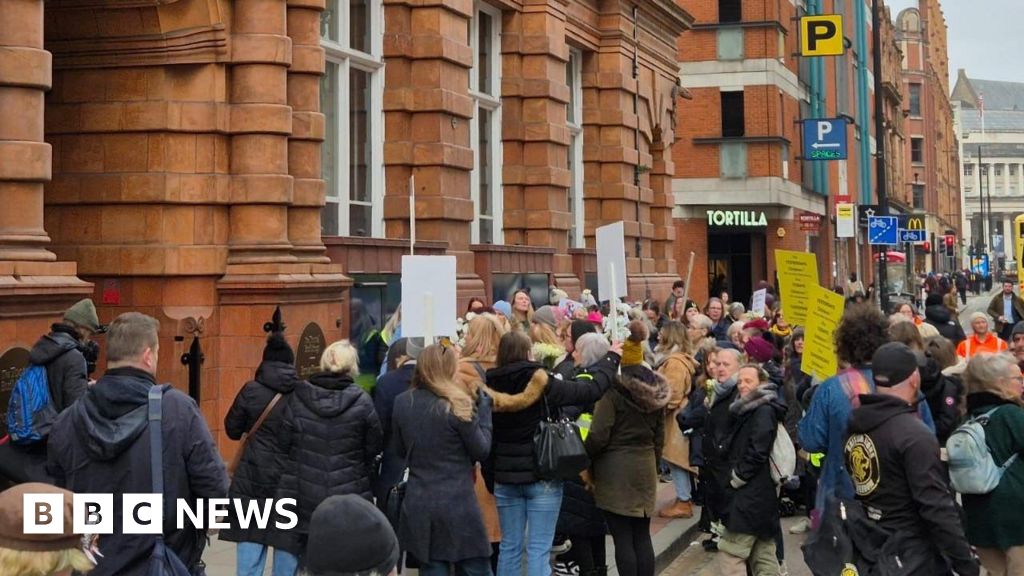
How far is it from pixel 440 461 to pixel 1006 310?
1487 centimetres

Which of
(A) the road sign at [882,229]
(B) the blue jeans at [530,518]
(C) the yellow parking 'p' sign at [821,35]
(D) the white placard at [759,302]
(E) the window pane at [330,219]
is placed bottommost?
(B) the blue jeans at [530,518]

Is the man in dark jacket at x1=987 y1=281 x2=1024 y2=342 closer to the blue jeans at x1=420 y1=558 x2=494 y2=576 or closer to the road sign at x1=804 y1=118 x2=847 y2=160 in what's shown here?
the blue jeans at x1=420 y1=558 x2=494 y2=576

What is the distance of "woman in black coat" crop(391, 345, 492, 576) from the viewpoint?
7.77 m

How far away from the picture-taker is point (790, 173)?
43.1 metres

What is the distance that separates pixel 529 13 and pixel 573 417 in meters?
13.6

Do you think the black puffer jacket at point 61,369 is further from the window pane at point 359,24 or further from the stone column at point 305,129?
the window pane at point 359,24

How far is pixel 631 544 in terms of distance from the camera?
8.95 meters

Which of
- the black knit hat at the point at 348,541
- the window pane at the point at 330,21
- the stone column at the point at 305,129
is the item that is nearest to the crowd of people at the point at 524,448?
the black knit hat at the point at 348,541

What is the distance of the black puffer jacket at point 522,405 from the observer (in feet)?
27.5

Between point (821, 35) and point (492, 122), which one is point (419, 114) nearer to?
point (492, 122)

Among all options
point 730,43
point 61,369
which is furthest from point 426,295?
point 730,43

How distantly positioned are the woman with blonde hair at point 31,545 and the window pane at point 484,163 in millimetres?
18122

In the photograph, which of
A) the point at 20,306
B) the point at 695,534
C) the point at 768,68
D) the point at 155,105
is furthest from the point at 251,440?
the point at 768,68

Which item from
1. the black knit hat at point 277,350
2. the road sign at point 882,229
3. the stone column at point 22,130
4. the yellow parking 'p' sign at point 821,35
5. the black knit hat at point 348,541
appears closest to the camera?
the black knit hat at point 348,541
